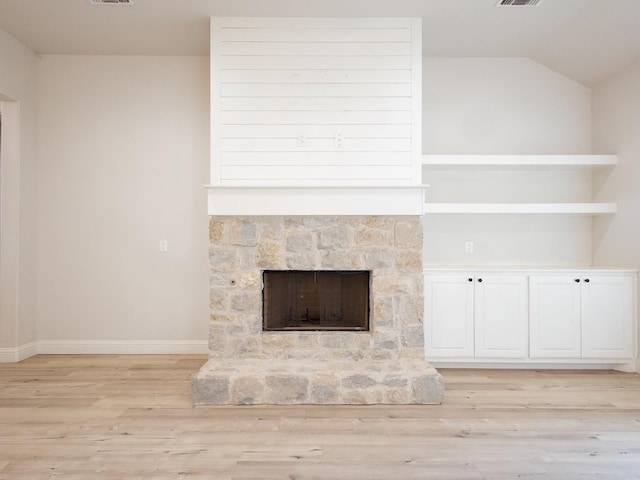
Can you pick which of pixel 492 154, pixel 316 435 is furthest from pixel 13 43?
pixel 492 154

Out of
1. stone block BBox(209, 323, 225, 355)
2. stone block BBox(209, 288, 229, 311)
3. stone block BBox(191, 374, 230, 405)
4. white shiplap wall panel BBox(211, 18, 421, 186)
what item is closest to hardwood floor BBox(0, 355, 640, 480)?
stone block BBox(191, 374, 230, 405)

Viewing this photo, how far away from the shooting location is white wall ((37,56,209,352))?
4363 mm

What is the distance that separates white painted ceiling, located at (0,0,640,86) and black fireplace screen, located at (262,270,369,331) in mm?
2012

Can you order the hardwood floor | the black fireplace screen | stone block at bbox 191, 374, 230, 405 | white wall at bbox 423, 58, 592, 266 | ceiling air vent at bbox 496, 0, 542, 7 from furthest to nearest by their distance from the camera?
white wall at bbox 423, 58, 592, 266 < the black fireplace screen < ceiling air vent at bbox 496, 0, 542, 7 < stone block at bbox 191, 374, 230, 405 < the hardwood floor

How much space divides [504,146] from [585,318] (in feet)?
5.59

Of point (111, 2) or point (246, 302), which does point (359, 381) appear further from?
point (111, 2)

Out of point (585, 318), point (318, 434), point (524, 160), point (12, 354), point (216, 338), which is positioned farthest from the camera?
point (12, 354)

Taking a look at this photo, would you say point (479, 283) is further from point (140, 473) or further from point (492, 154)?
point (140, 473)

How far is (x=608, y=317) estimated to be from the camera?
3.84m

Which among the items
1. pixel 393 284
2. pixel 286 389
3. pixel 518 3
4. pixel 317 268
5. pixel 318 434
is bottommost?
pixel 318 434

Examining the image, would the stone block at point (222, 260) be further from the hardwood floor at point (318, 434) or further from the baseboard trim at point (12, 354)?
the baseboard trim at point (12, 354)

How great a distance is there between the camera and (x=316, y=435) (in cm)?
261

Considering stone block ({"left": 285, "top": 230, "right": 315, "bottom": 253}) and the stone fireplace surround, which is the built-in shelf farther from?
stone block ({"left": 285, "top": 230, "right": 315, "bottom": 253})

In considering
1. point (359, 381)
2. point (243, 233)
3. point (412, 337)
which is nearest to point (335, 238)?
point (243, 233)
